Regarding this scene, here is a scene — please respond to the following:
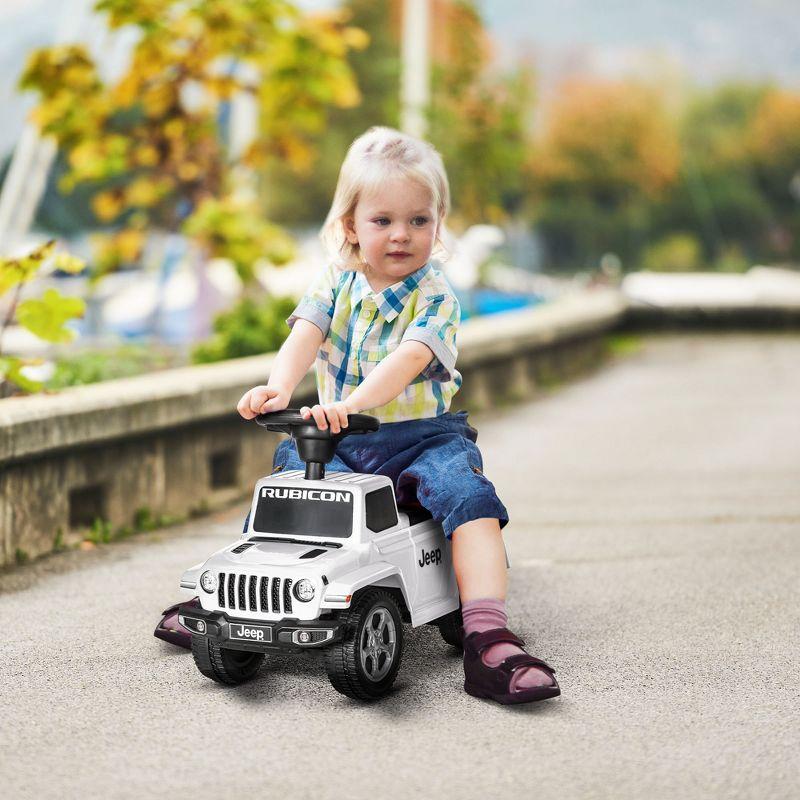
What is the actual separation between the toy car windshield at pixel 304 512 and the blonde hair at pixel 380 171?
0.80m

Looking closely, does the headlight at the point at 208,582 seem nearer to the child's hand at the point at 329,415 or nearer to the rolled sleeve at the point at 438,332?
the child's hand at the point at 329,415

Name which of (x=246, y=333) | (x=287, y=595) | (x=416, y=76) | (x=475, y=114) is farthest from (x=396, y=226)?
(x=416, y=76)

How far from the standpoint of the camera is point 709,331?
16688mm

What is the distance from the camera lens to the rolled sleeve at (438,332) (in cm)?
394

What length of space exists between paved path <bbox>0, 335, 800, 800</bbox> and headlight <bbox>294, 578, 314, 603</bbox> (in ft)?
1.07

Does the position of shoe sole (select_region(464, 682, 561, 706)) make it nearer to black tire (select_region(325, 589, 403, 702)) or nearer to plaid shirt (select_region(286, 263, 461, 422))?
black tire (select_region(325, 589, 403, 702))

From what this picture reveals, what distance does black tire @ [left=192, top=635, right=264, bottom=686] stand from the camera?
3.72 metres

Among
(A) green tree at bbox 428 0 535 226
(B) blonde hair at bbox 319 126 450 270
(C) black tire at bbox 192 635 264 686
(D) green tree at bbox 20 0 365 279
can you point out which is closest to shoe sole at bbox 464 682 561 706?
(C) black tire at bbox 192 635 264 686

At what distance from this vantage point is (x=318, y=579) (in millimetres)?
3518

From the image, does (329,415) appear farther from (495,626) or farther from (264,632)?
(495,626)

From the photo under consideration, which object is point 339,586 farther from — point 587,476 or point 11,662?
point 587,476

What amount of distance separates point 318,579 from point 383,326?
886mm

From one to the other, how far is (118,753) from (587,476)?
4.67 meters

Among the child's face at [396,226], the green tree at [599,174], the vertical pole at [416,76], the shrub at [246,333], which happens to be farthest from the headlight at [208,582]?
the green tree at [599,174]
